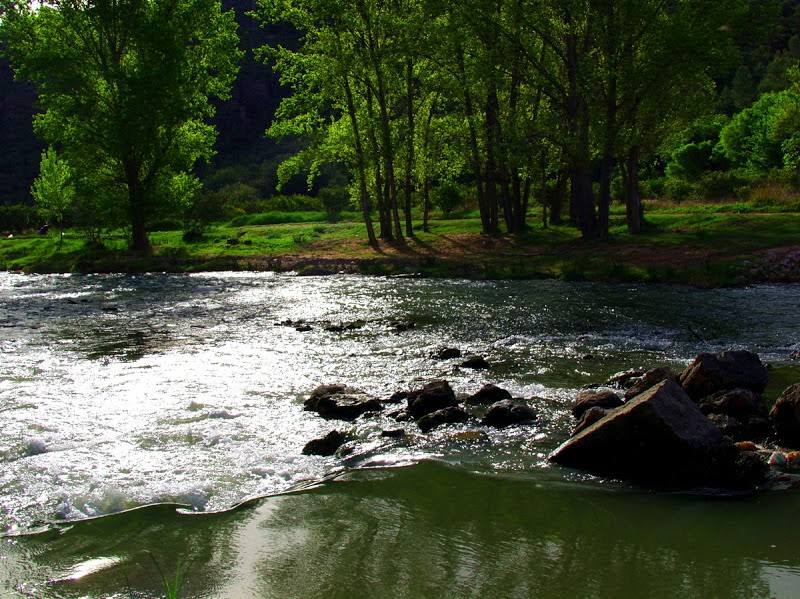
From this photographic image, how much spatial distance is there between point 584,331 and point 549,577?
39.0ft

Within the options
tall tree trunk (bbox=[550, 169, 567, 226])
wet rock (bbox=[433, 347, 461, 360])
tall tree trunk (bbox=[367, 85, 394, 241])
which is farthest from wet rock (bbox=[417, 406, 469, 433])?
tall tree trunk (bbox=[550, 169, 567, 226])

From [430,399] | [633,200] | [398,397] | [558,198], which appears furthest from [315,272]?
[430,399]

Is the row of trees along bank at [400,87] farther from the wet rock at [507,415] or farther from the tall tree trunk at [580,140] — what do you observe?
the wet rock at [507,415]

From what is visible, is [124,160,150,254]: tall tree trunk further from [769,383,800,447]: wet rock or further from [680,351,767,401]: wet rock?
[769,383,800,447]: wet rock

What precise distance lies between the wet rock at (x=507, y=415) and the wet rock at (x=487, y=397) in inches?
29.0

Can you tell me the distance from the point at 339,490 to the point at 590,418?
3.17 m

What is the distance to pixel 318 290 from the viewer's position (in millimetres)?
28078

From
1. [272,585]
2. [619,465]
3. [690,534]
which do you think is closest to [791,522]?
[690,534]

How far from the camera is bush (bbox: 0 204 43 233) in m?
67.9

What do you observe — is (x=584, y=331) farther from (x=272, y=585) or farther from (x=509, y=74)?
(x=509, y=74)

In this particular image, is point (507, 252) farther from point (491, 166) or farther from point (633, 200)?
point (491, 166)

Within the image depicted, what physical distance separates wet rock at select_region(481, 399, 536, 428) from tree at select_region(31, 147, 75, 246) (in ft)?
139

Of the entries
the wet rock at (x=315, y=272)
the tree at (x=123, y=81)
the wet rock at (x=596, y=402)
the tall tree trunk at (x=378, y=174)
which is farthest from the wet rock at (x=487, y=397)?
the tree at (x=123, y=81)

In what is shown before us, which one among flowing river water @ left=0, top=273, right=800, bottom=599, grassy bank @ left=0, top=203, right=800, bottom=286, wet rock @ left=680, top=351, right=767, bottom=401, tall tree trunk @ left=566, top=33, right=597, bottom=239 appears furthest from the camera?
tall tree trunk @ left=566, top=33, right=597, bottom=239
